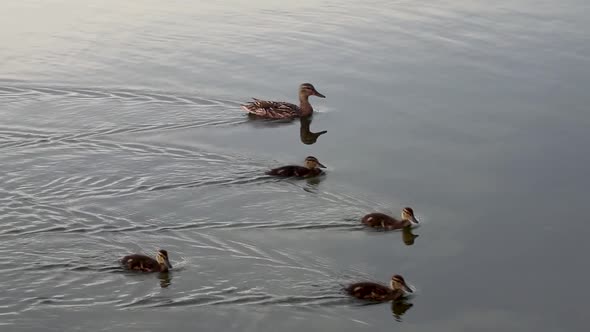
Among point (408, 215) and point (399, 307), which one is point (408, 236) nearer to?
point (408, 215)

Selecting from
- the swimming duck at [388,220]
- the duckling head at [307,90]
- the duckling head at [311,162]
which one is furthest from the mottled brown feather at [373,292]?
the duckling head at [307,90]

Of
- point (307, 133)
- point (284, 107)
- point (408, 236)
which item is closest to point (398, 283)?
point (408, 236)

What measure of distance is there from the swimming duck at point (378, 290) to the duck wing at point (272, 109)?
484 cm

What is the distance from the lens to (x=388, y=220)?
11445 millimetres

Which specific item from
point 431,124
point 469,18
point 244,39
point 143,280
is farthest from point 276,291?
point 469,18

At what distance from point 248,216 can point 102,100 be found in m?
4.25

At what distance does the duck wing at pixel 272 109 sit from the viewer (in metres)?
14.6

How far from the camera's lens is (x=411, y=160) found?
13414mm

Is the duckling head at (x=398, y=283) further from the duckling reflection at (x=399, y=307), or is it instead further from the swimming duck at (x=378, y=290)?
the duckling reflection at (x=399, y=307)

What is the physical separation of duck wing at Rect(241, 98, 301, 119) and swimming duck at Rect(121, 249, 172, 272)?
4.53 m

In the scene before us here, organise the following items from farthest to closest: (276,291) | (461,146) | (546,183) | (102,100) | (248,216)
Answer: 1. (102,100)
2. (461,146)
3. (546,183)
4. (248,216)
5. (276,291)

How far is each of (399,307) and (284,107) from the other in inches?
211

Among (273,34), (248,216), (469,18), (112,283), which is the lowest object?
(112,283)

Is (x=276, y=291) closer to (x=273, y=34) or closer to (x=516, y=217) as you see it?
(x=516, y=217)
